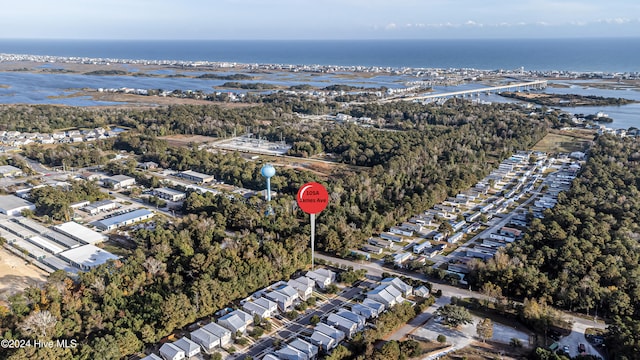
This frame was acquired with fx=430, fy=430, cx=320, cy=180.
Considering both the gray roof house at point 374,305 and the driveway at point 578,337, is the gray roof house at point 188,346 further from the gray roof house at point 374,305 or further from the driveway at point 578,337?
the driveway at point 578,337

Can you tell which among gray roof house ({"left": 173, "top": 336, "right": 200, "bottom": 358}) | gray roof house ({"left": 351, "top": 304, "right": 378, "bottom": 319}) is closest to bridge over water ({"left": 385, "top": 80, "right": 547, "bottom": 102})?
gray roof house ({"left": 351, "top": 304, "right": 378, "bottom": 319})

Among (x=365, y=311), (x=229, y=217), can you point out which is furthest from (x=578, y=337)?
(x=229, y=217)

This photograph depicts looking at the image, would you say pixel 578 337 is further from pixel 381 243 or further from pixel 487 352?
pixel 381 243

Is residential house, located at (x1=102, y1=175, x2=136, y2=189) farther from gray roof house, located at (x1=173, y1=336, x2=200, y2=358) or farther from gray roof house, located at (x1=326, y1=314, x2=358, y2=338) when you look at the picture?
gray roof house, located at (x1=326, y1=314, x2=358, y2=338)

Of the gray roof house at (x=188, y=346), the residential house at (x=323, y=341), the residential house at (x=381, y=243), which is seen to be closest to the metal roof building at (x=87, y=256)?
the gray roof house at (x=188, y=346)

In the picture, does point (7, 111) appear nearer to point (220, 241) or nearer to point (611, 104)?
point (220, 241)

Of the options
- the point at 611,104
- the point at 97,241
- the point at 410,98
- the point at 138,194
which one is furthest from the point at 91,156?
the point at 611,104
